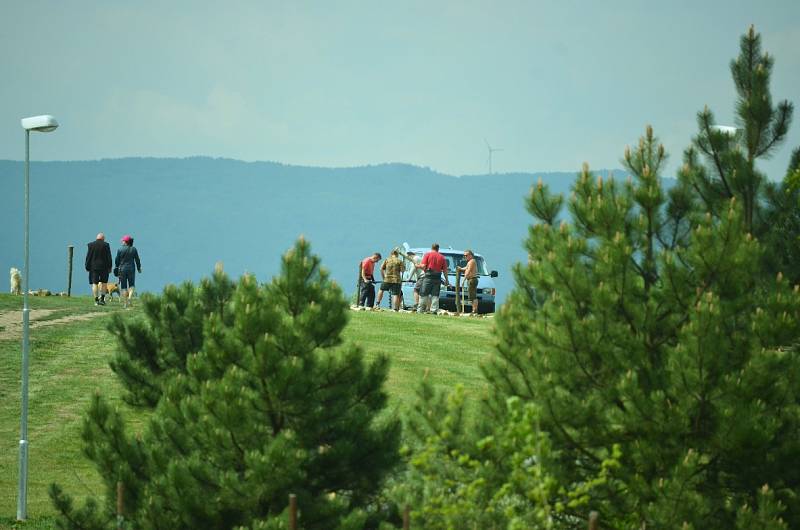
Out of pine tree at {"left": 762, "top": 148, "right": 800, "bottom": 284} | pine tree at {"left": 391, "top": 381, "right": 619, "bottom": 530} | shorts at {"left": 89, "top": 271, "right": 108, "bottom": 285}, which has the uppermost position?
pine tree at {"left": 762, "top": 148, "right": 800, "bottom": 284}

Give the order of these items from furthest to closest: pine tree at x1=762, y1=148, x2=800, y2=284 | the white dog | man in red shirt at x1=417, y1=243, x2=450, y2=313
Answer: the white dog → man in red shirt at x1=417, y1=243, x2=450, y2=313 → pine tree at x1=762, y1=148, x2=800, y2=284

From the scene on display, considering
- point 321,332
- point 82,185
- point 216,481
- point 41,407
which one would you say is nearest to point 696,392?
point 321,332

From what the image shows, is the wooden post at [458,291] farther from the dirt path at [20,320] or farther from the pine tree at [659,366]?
the pine tree at [659,366]

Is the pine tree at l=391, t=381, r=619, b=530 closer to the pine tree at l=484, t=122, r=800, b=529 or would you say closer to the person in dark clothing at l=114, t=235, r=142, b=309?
the pine tree at l=484, t=122, r=800, b=529

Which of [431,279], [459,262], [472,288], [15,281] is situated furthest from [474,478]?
[15,281]

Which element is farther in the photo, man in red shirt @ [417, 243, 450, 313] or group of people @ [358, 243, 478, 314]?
group of people @ [358, 243, 478, 314]

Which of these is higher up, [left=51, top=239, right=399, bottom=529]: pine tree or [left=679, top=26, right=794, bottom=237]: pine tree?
[left=679, top=26, right=794, bottom=237]: pine tree

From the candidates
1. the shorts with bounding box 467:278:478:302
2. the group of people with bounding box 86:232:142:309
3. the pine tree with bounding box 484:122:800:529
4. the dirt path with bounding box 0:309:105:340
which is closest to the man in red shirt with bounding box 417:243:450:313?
the shorts with bounding box 467:278:478:302

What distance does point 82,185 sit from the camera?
17550 centimetres

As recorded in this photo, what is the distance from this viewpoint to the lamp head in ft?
46.5

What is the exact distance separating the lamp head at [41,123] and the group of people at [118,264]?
14.5m

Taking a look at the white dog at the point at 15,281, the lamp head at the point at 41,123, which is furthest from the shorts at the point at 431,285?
the lamp head at the point at 41,123

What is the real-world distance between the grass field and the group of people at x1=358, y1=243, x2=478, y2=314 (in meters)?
1.49

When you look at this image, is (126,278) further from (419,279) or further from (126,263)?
(419,279)
